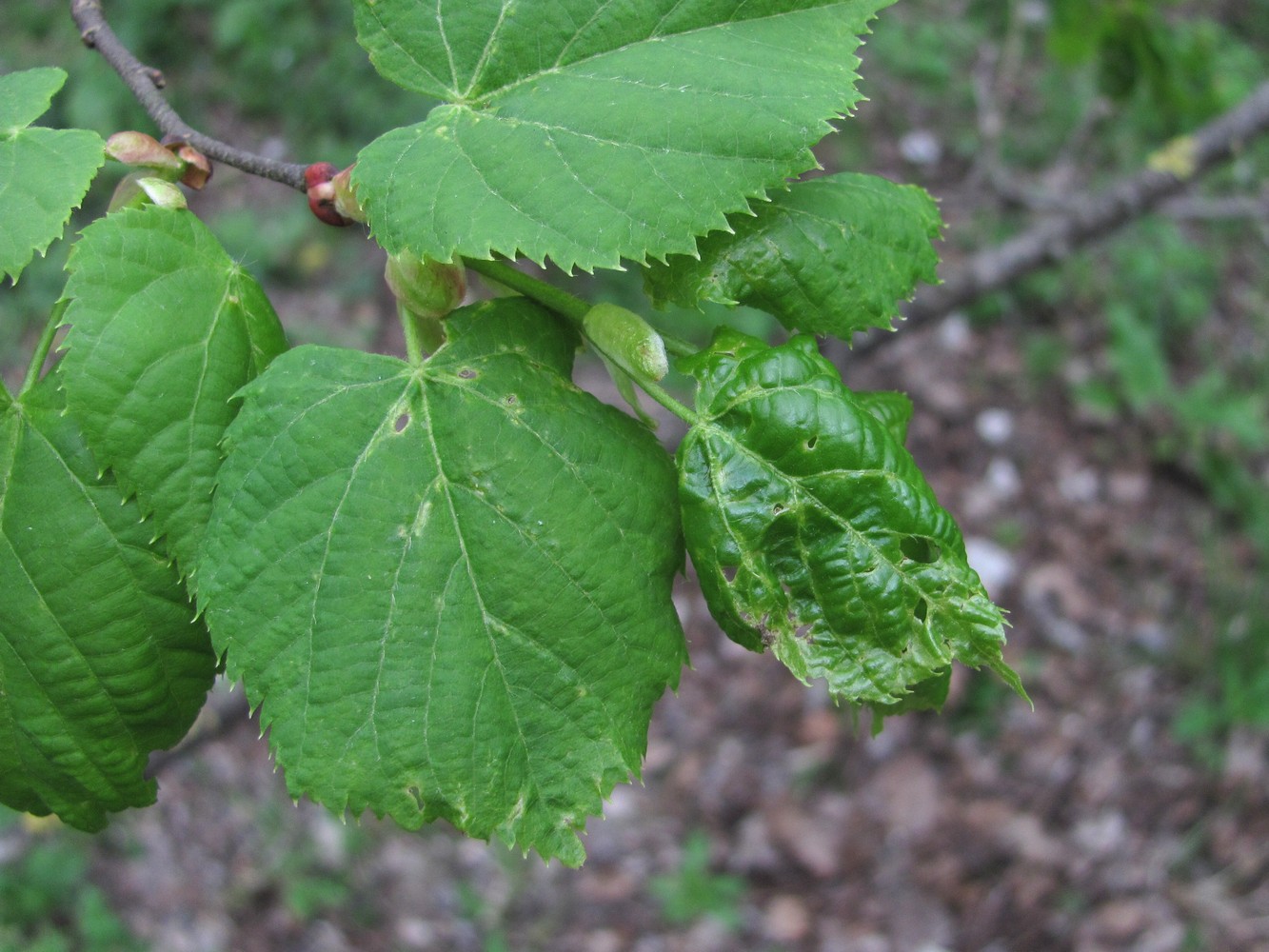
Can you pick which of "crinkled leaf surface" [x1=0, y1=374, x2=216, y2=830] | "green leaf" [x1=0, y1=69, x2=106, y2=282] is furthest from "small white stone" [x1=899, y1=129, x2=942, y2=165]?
"crinkled leaf surface" [x1=0, y1=374, x2=216, y2=830]

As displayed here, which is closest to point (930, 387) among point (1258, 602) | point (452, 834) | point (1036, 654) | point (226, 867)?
point (1036, 654)

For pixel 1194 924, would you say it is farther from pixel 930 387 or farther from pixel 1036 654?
pixel 930 387

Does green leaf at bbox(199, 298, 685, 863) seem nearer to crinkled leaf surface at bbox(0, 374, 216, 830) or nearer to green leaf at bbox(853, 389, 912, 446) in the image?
crinkled leaf surface at bbox(0, 374, 216, 830)

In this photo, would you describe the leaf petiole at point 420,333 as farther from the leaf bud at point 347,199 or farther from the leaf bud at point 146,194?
the leaf bud at point 146,194

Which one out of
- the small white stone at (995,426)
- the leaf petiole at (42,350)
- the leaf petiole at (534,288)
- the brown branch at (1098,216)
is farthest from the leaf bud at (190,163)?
the small white stone at (995,426)

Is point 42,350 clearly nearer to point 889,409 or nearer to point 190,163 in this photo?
point 190,163
